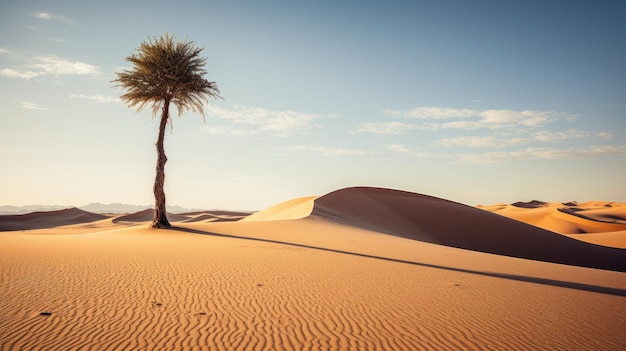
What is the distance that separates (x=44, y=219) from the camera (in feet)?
191

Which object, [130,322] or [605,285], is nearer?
[130,322]

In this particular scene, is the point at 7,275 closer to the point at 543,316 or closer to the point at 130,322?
the point at 130,322

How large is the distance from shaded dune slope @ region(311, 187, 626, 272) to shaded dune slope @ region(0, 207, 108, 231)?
45.3 meters

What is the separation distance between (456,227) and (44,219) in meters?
62.3

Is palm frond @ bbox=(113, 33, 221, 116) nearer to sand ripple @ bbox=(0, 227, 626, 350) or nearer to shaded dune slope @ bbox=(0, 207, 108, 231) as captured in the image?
sand ripple @ bbox=(0, 227, 626, 350)

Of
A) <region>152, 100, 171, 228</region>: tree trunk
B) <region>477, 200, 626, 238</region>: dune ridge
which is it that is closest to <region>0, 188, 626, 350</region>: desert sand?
<region>152, 100, 171, 228</region>: tree trunk

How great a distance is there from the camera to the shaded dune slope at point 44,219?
50.6 meters

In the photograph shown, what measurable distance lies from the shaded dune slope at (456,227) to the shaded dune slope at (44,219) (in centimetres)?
4529

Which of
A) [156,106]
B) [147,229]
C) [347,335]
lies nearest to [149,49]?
[156,106]

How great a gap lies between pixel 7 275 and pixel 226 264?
16.3 feet

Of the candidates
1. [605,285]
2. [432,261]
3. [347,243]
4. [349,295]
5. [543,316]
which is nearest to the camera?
[543,316]

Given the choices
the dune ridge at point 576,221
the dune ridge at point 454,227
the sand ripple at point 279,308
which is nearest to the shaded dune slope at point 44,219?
the dune ridge at point 454,227

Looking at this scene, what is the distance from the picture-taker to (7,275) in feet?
26.3

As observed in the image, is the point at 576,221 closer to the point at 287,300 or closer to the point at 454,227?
the point at 454,227
